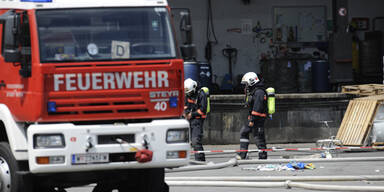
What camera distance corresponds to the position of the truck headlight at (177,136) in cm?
967

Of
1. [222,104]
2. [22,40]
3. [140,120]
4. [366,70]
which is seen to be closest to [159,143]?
[140,120]

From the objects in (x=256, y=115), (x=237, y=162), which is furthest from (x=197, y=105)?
(x=237, y=162)

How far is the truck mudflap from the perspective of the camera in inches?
366

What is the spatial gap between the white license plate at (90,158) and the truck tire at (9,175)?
0.73m

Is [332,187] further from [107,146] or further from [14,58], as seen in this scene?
[14,58]

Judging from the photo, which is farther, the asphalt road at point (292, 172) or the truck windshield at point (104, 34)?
the asphalt road at point (292, 172)

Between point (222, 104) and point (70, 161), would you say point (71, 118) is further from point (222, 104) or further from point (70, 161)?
point (222, 104)

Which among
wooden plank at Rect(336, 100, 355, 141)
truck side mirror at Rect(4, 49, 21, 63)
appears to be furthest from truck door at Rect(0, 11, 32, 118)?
wooden plank at Rect(336, 100, 355, 141)

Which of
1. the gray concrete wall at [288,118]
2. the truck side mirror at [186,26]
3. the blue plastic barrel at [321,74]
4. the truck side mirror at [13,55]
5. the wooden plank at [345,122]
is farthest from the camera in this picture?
the blue plastic barrel at [321,74]

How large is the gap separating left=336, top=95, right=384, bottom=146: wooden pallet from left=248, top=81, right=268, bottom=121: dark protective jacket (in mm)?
2939

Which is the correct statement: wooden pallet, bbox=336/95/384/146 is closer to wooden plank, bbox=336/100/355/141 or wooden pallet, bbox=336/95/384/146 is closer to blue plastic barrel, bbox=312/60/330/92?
wooden plank, bbox=336/100/355/141

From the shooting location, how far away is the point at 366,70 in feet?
104

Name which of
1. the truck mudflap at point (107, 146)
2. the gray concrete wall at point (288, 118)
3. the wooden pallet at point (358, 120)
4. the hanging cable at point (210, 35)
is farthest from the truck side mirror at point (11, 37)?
the hanging cable at point (210, 35)

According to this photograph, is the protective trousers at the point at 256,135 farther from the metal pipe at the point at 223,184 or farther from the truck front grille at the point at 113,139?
the truck front grille at the point at 113,139
